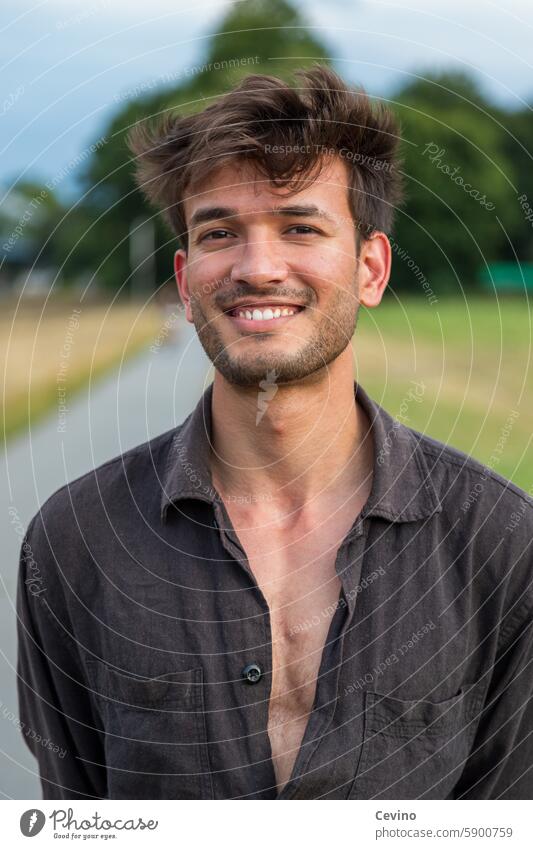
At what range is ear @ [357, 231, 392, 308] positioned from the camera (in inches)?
138

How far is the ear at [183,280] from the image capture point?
3382 millimetres

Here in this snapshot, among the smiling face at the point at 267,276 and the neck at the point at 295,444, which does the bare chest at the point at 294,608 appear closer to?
the neck at the point at 295,444

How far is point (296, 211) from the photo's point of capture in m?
3.15

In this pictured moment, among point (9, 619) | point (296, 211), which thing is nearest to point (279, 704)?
point (296, 211)

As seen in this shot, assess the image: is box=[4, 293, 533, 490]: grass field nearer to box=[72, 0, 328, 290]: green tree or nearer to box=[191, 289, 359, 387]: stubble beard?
box=[191, 289, 359, 387]: stubble beard

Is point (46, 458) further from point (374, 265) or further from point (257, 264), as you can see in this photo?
point (257, 264)

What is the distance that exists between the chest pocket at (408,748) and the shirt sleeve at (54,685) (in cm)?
90

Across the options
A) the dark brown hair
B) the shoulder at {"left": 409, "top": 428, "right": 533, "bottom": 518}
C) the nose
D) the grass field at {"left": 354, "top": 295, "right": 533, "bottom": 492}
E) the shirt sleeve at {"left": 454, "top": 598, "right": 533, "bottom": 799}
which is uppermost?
the grass field at {"left": 354, "top": 295, "right": 533, "bottom": 492}

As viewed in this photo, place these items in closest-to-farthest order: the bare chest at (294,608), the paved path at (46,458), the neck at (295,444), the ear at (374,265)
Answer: the bare chest at (294,608) < the neck at (295,444) < the ear at (374,265) < the paved path at (46,458)

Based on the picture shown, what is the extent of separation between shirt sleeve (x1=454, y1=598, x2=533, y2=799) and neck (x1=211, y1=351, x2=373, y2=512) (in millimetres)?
633

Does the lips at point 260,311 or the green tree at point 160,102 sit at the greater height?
the green tree at point 160,102

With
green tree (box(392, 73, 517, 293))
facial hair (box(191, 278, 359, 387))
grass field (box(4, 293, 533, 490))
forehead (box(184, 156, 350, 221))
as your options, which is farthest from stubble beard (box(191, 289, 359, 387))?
green tree (box(392, 73, 517, 293))

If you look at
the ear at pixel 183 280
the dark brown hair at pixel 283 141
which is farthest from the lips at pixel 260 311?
the dark brown hair at pixel 283 141
